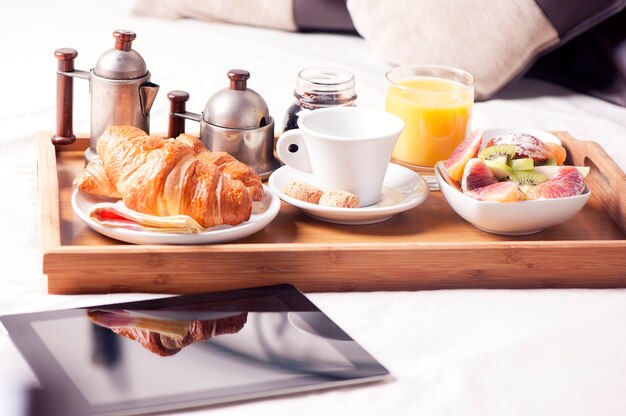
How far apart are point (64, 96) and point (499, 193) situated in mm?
637

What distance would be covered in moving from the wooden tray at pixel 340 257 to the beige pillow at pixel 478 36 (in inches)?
29.2

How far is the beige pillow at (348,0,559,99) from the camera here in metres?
1.85

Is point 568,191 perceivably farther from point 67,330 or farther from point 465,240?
point 67,330

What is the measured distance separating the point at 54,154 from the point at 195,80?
613 millimetres

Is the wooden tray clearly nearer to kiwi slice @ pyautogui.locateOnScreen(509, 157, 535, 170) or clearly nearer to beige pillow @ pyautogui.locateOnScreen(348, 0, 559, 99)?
kiwi slice @ pyautogui.locateOnScreen(509, 157, 535, 170)

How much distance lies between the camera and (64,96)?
1330mm

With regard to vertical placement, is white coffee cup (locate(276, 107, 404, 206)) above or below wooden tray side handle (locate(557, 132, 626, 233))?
above

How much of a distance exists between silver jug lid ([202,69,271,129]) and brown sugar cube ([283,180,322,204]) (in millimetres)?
137

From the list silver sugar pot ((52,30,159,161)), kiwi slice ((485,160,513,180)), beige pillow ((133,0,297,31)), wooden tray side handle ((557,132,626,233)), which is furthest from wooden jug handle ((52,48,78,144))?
beige pillow ((133,0,297,31))

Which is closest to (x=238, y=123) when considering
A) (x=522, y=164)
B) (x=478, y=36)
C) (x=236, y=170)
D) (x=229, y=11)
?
(x=236, y=170)

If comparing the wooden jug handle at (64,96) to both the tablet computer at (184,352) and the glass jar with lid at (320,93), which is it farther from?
the tablet computer at (184,352)

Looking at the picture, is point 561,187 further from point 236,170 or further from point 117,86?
point 117,86

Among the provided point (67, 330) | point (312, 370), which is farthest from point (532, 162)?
point (67, 330)

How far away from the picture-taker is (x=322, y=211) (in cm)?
112
